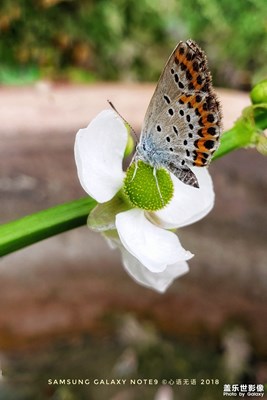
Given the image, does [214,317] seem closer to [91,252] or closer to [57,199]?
[91,252]

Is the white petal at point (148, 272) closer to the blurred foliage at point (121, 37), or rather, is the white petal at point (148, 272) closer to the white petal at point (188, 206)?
the white petal at point (188, 206)

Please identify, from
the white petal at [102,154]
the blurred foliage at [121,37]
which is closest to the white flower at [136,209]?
the white petal at [102,154]

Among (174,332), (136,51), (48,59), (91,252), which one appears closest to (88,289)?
(91,252)

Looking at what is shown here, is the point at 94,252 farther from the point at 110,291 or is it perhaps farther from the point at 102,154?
the point at 102,154

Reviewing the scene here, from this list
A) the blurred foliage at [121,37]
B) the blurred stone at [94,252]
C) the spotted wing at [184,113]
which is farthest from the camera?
the blurred foliage at [121,37]

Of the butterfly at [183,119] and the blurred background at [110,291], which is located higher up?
the butterfly at [183,119]
